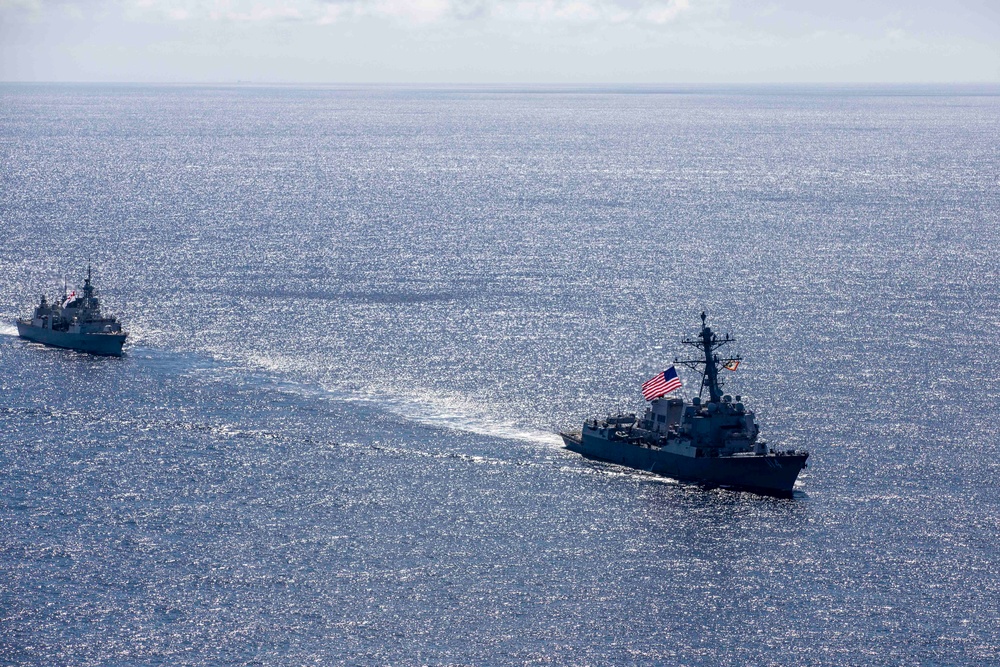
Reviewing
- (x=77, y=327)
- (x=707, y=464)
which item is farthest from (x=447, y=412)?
(x=77, y=327)

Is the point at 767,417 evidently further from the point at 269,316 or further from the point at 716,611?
the point at 269,316

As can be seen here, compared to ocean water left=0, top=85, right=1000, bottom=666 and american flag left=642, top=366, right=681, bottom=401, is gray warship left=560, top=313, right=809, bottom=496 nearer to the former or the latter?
american flag left=642, top=366, right=681, bottom=401

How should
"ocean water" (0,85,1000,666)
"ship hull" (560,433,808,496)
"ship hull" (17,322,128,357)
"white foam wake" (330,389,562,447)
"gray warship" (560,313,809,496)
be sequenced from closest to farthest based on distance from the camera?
"ocean water" (0,85,1000,666)
"ship hull" (560,433,808,496)
"gray warship" (560,313,809,496)
"white foam wake" (330,389,562,447)
"ship hull" (17,322,128,357)

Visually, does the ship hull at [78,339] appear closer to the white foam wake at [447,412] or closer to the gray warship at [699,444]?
the white foam wake at [447,412]

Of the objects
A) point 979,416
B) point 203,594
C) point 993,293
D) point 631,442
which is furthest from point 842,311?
point 203,594

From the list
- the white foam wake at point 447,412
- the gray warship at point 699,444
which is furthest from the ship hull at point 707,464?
the white foam wake at point 447,412

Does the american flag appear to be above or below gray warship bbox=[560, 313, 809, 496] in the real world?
above

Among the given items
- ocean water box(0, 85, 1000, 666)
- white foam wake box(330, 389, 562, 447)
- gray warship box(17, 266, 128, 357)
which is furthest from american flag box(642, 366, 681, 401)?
gray warship box(17, 266, 128, 357)
